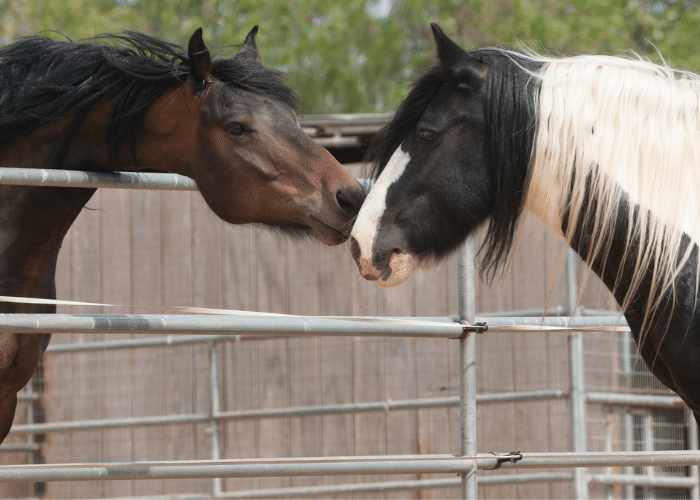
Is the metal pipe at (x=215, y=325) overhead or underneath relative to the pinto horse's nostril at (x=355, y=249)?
underneath

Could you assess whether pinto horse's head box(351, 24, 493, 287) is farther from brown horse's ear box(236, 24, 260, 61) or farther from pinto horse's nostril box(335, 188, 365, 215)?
brown horse's ear box(236, 24, 260, 61)

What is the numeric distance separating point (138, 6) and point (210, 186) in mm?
13895

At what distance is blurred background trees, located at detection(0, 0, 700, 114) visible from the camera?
43.1 feet

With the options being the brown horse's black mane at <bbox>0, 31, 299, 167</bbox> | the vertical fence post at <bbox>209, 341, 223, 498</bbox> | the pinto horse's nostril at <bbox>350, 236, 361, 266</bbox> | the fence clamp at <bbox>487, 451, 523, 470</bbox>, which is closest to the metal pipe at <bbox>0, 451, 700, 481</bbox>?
the fence clamp at <bbox>487, 451, 523, 470</bbox>

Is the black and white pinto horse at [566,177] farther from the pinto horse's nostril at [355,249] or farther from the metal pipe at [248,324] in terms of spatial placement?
the metal pipe at [248,324]

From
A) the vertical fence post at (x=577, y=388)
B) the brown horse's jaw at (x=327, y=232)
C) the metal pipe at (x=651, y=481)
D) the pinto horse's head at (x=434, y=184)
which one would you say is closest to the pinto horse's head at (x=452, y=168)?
the pinto horse's head at (x=434, y=184)

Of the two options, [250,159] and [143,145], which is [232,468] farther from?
[143,145]

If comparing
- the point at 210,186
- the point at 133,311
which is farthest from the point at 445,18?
the point at 210,186

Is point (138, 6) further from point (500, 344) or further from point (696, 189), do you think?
point (696, 189)

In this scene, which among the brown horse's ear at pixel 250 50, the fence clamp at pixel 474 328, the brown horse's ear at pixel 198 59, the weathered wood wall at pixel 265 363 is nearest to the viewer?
the brown horse's ear at pixel 198 59

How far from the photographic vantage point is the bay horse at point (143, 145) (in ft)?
7.82

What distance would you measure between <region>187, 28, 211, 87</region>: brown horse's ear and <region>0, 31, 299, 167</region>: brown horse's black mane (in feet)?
0.22

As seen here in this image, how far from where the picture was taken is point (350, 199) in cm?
239

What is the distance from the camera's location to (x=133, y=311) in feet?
21.1
